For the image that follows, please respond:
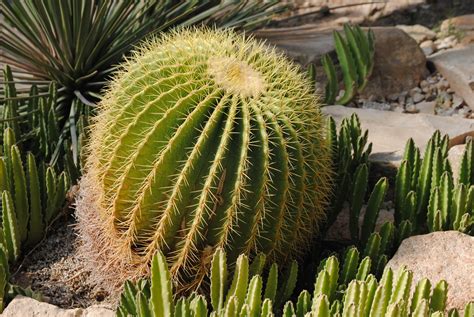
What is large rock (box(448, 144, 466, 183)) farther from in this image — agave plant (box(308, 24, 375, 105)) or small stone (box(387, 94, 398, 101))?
small stone (box(387, 94, 398, 101))

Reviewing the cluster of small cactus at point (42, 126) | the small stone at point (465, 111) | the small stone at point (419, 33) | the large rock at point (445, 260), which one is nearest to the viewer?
the large rock at point (445, 260)

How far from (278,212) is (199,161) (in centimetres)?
32

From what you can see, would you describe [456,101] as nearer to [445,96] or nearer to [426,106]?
[445,96]

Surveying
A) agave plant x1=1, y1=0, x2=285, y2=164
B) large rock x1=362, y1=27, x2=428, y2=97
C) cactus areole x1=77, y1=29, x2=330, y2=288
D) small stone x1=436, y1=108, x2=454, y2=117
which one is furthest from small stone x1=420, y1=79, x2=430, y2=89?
cactus areole x1=77, y1=29, x2=330, y2=288

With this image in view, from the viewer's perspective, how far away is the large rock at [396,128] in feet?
12.3

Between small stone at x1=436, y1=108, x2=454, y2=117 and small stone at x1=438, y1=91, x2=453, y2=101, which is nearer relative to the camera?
small stone at x1=436, y1=108, x2=454, y2=117

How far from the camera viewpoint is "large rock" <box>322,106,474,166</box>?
12.3 feet

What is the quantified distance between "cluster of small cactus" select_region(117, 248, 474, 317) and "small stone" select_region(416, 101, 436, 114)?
8.40 feet

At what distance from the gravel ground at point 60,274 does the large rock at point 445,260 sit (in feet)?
3.52

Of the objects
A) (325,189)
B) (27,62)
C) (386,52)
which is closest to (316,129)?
(325,189)

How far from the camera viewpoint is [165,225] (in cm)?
248

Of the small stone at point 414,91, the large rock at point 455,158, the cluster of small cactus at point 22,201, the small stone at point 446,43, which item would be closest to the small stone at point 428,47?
the small stone at point 446,43

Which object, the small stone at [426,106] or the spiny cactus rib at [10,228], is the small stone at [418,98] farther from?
the spiny cactus rib at [10,228]

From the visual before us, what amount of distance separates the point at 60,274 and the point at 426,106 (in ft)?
9.53
